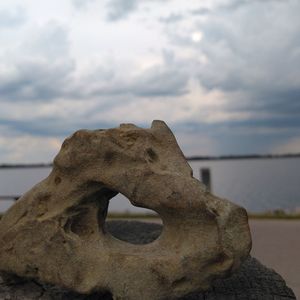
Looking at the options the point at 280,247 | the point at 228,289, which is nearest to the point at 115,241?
the point at 228,289

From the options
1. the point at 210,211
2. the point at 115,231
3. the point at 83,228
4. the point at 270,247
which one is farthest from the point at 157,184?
the point at 270,247

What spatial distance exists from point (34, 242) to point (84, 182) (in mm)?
1066

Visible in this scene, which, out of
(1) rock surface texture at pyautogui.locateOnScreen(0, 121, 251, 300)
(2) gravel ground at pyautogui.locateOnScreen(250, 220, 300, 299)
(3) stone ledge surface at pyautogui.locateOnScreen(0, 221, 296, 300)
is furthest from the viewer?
(2) gravel ground at pyautogui.locateOnScreen(250, 220, 300, 299)

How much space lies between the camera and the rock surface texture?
5.88 metres

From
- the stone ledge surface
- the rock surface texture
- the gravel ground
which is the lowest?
the gravel ground

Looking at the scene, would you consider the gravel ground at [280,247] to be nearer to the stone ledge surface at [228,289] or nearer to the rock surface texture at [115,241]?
the stone ledge surface at [228,289]

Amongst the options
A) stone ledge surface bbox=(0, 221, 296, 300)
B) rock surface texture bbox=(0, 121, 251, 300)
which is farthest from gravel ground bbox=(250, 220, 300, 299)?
rock surface texture bbox=(0, 121, 251, 300)

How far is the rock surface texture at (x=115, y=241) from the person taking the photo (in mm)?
5883

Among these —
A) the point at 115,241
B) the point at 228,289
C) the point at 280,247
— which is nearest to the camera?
the point at 115,241

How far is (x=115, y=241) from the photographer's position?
670 centimetres

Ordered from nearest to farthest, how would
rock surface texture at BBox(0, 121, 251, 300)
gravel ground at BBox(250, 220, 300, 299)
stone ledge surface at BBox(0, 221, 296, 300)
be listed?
rock surface texture at BBox(0, 121, 251, 300) → stone ledge surface at BBox(0, 221, 296, 300) → gravel ground at BBox(250, 220, 300, 299)

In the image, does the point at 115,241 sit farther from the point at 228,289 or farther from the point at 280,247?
the point at 280,247

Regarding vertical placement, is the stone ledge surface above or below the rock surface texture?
below

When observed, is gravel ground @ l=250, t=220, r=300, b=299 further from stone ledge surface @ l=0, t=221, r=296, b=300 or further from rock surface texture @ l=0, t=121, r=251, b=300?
rock surface texture @ l=0, t=121, r=251, b=300
